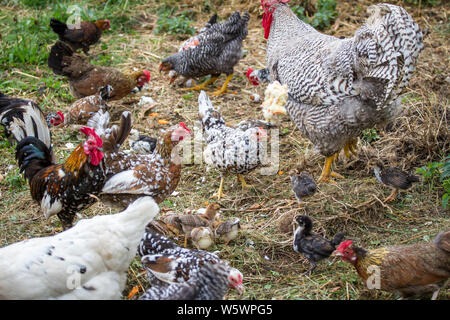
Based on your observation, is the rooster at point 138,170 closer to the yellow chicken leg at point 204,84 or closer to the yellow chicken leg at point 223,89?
the yellow chicken leg at point 223,89

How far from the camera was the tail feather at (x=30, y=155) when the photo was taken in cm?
429

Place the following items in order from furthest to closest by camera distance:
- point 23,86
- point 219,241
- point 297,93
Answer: point 23,86, point 297,93, point 219,241

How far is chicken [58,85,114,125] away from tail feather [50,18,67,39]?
2337 mm

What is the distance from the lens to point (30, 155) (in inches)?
170

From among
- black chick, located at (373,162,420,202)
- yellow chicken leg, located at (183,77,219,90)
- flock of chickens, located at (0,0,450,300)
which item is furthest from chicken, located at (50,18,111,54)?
black chick, located at (373,162,420,202)

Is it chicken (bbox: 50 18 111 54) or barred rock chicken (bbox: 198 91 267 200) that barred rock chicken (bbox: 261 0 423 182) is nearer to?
barred rock chicken (bbox: 198 91 267 200)

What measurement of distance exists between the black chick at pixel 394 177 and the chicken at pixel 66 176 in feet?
9.48

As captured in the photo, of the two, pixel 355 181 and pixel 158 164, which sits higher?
pixel 158 164

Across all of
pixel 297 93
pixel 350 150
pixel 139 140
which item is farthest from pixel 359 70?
pixel 139 140

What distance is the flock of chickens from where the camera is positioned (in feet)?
10.7

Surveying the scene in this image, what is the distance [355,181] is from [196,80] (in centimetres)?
389

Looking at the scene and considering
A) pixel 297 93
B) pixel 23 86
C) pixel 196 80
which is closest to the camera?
pixel 297 93

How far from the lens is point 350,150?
5.59 metres

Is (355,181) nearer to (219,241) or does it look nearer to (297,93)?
(297,93)
